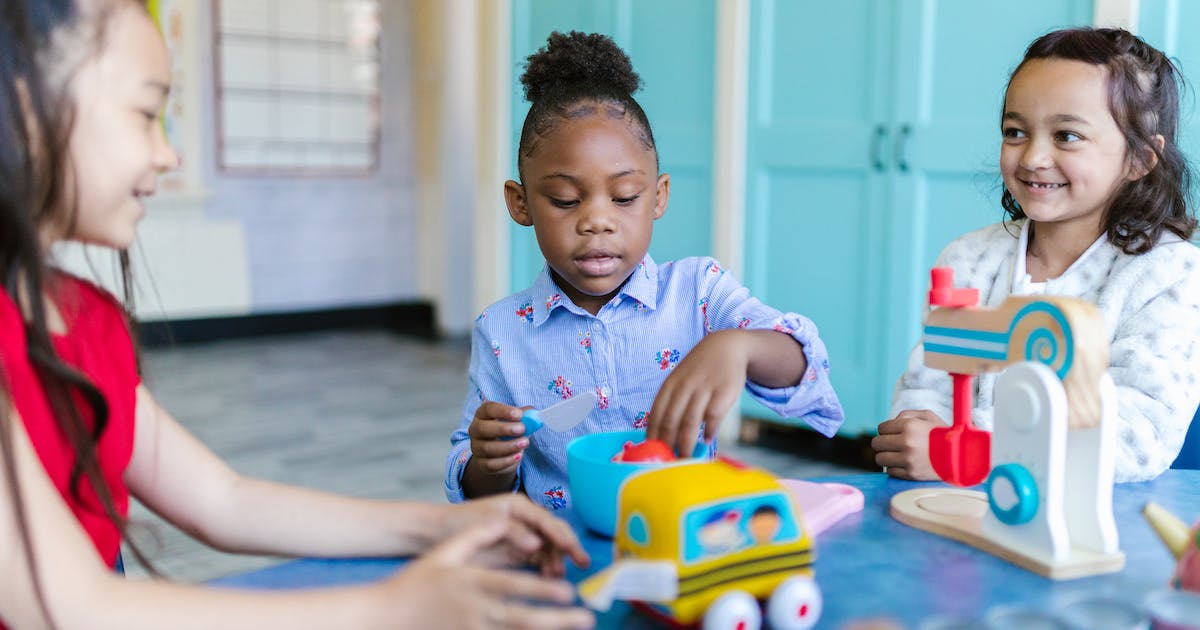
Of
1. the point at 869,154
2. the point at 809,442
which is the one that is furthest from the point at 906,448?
the point at 809,442

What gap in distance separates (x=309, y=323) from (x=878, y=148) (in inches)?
139

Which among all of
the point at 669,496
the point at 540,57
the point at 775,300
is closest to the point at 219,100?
the point at 775,300

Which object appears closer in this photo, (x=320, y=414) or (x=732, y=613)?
(x=732, y=613)

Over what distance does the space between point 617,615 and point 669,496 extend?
0.30ft

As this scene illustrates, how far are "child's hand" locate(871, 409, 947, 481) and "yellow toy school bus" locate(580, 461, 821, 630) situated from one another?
1.11 ft

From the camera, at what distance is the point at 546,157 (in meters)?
1.20

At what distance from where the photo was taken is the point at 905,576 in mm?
756

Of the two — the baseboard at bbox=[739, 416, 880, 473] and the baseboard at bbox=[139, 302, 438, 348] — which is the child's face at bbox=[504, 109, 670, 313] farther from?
the baseboard at bbox=[139, 302, 438, 348]

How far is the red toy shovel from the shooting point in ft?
2.75

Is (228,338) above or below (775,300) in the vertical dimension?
below

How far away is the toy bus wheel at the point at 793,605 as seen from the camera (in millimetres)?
645

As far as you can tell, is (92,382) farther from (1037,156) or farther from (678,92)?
(678,92)

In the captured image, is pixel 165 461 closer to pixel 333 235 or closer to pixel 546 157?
pixel 546 157

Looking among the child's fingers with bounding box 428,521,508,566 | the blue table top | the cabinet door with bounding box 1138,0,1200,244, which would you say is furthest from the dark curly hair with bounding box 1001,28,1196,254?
the cabinet door with bounding box 1138,0,1200,244
